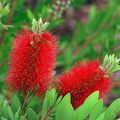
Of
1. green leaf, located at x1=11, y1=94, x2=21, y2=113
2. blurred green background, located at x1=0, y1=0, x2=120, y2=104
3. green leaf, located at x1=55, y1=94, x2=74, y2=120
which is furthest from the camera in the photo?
blurred green background, located at x1=0, y1=0, x2=120, y2=104

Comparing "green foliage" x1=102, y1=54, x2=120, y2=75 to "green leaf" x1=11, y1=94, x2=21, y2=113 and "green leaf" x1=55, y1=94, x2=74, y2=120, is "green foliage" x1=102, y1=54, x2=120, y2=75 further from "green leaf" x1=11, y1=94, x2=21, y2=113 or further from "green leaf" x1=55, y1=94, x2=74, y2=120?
"green leaf" x1=11, y1=94, x2=21, y2=113

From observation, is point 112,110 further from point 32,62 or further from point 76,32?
point 76,32

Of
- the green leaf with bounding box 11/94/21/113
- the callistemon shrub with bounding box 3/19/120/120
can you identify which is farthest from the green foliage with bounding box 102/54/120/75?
the green leaf with bounding box 11/94/21/113

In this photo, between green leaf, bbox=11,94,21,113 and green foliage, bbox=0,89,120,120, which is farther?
green leaf, bbox=11,94,21,113

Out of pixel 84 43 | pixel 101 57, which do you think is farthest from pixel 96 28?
pixel 101 57

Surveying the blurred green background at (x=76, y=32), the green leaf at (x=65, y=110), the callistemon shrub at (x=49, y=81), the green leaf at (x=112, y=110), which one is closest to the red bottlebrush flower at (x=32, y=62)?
the callistemon shrub at (x=49, y=81)

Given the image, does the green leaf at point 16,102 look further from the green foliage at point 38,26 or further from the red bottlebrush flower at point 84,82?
the green foliage at point 38,26

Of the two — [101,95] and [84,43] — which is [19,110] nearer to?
[101,95]
